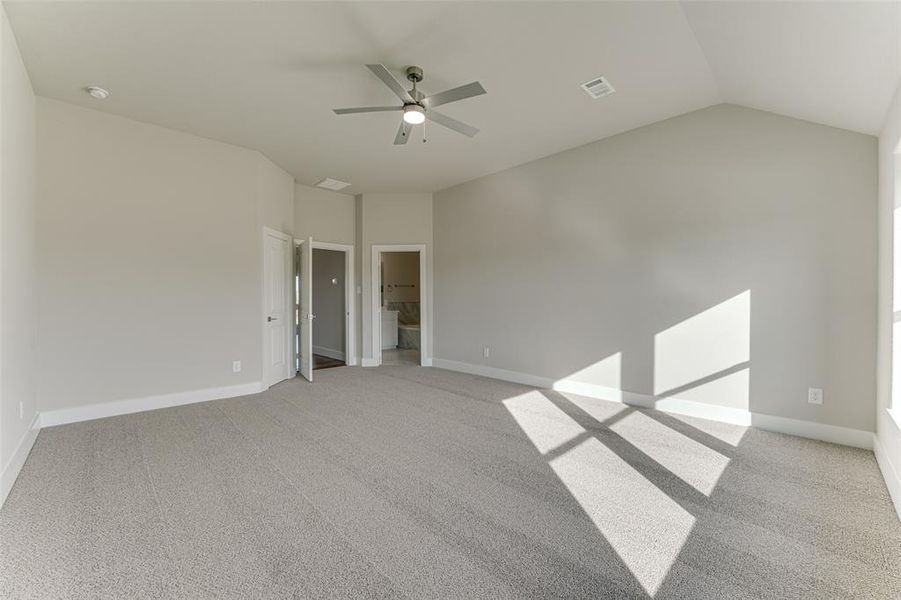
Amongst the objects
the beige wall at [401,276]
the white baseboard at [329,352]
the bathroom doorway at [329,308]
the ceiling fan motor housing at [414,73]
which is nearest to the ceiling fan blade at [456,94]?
the ceiling fan motor housing at [414,73]

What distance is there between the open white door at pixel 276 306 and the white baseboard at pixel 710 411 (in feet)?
10.1

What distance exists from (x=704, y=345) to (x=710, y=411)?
622 millimetres

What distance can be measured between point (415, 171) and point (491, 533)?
4756 mm

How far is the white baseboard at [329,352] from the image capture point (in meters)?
7.66

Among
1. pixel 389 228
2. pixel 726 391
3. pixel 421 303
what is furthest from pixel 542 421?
pixel 389 228

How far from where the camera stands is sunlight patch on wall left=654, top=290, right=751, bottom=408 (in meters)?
3.71

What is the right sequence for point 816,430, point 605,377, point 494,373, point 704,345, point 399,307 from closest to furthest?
point 816,430 < point 704,345 < point 605,377 < point 494,373 < point 399,307

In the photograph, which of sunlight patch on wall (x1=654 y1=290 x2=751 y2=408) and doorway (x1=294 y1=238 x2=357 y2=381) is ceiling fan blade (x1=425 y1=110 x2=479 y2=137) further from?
doorway (x1=294 y1=238 x2=357 y2=381)

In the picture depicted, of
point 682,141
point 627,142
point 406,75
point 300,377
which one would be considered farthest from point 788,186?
point 300,377

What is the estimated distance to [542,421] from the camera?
3869mm

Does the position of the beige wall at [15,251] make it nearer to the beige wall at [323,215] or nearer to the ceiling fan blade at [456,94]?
the ceiling fan blade at [456,94]

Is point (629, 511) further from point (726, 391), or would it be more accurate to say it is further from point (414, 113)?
point (414, 113)

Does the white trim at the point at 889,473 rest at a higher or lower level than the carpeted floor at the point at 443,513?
higher

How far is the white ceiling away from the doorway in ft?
7.06
